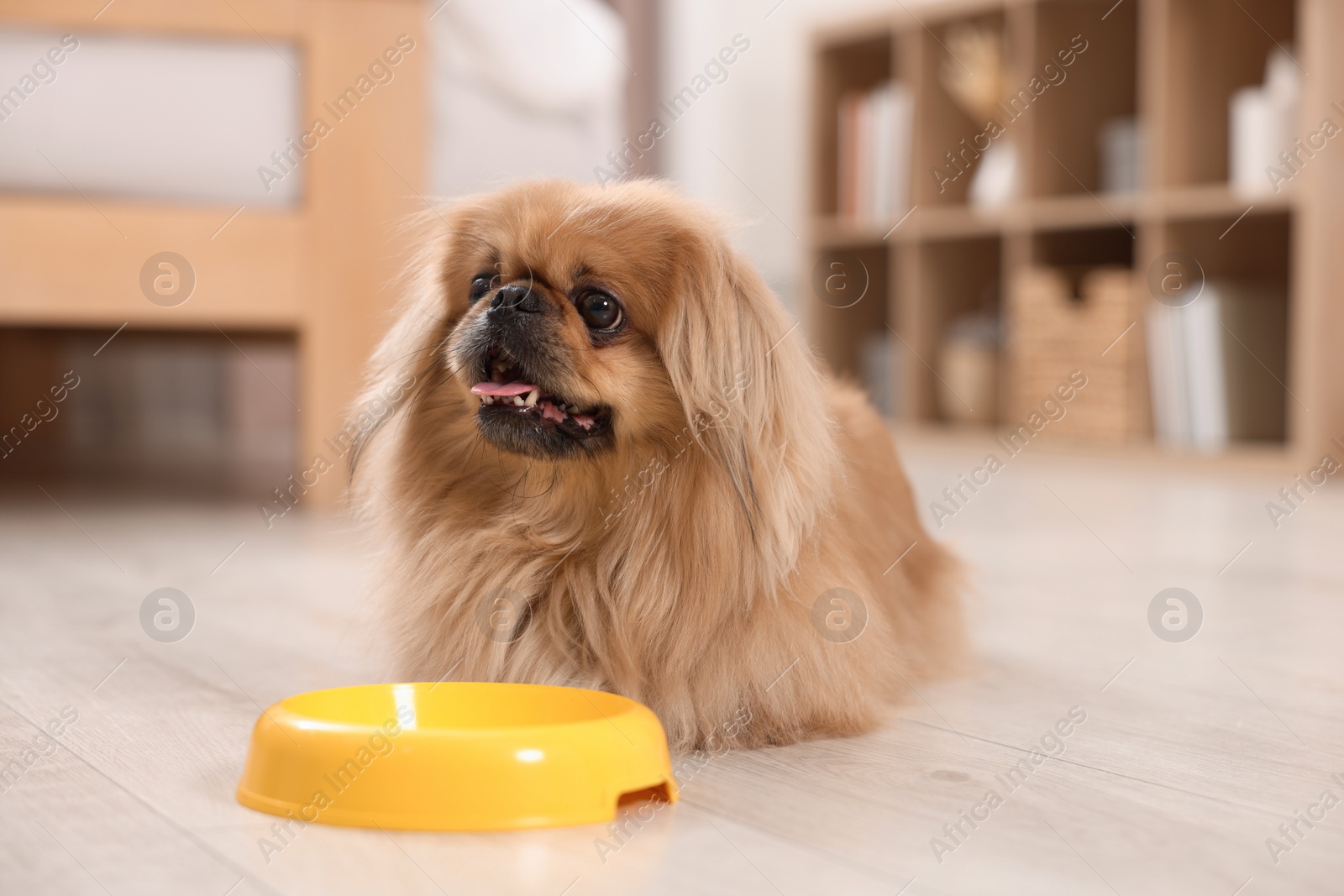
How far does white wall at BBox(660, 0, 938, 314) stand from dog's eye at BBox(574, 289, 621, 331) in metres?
4.78

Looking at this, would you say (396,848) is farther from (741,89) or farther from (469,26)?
(741,89)

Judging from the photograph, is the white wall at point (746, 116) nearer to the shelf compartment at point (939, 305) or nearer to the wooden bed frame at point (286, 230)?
the shelf compartment at point (939, 305)

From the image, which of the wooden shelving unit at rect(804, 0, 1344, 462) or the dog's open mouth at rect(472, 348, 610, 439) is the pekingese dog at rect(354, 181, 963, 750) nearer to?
the dog's open mouth at rect(472, 348, 610, 439)

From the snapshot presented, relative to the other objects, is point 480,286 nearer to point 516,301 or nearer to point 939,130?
point 516,301

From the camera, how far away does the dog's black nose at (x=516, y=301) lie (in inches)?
51.0

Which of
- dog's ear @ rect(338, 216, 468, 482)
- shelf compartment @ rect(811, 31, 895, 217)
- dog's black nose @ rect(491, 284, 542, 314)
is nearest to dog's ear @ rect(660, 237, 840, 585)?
dog's black nose @ rect(491, 284, 542, 314)

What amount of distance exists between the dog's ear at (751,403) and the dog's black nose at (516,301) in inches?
5.3

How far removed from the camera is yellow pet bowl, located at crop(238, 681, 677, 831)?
1.00 meters

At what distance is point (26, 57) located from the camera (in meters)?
2.90

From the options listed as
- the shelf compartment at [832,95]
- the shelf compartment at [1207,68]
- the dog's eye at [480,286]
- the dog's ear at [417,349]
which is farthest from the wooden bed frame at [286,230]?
the shelf compartment at [832,95]

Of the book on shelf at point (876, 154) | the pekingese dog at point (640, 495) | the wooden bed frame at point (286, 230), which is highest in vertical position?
the book on shelf at point (876, 154)

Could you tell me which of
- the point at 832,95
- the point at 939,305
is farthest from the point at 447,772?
the point at 832,95

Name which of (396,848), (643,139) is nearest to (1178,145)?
(643,139)

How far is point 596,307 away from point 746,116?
5109mm
